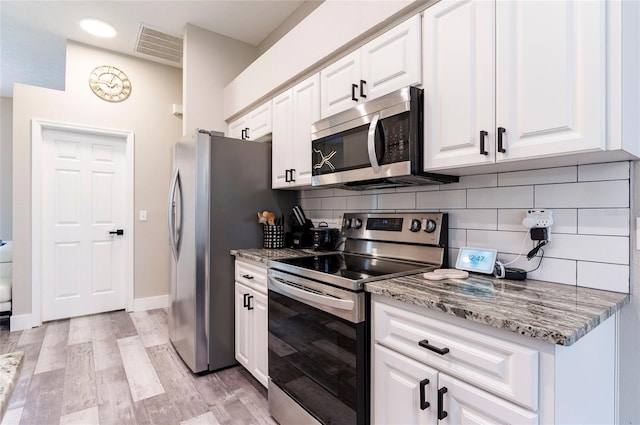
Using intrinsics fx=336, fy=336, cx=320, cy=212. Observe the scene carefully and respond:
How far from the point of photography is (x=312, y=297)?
1557mm

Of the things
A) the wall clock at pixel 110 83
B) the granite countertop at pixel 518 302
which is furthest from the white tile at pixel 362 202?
the wall clock at pixel 110 83

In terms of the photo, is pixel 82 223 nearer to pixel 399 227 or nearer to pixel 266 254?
pixel 266 254

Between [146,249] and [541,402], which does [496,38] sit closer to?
[541,402]

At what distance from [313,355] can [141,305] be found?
3.06 m

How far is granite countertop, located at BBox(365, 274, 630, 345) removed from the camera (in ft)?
2.85

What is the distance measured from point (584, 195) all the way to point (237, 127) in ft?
8.82

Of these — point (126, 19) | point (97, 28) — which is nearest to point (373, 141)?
point (126, 19)

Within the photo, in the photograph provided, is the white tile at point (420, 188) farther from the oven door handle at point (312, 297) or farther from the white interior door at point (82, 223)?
the white interior door at point (82, 223)

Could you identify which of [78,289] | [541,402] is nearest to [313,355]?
[541,402]

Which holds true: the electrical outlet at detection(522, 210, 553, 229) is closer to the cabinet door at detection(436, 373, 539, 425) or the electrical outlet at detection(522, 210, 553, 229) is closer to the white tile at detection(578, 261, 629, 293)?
the white tile at detection(578, 261, 629, 293)

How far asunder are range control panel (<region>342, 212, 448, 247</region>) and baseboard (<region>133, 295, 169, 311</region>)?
280cm

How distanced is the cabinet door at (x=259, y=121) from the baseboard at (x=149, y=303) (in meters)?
2.36

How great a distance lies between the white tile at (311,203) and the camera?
2.70 m

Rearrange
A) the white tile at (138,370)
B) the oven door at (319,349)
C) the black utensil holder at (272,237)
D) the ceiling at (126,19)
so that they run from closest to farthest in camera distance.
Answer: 1. the oven door at (319,349)
2. the white tile at (138,370)
3. the black utensil holder at (272,237)
4. the ceiling at (126,19)
